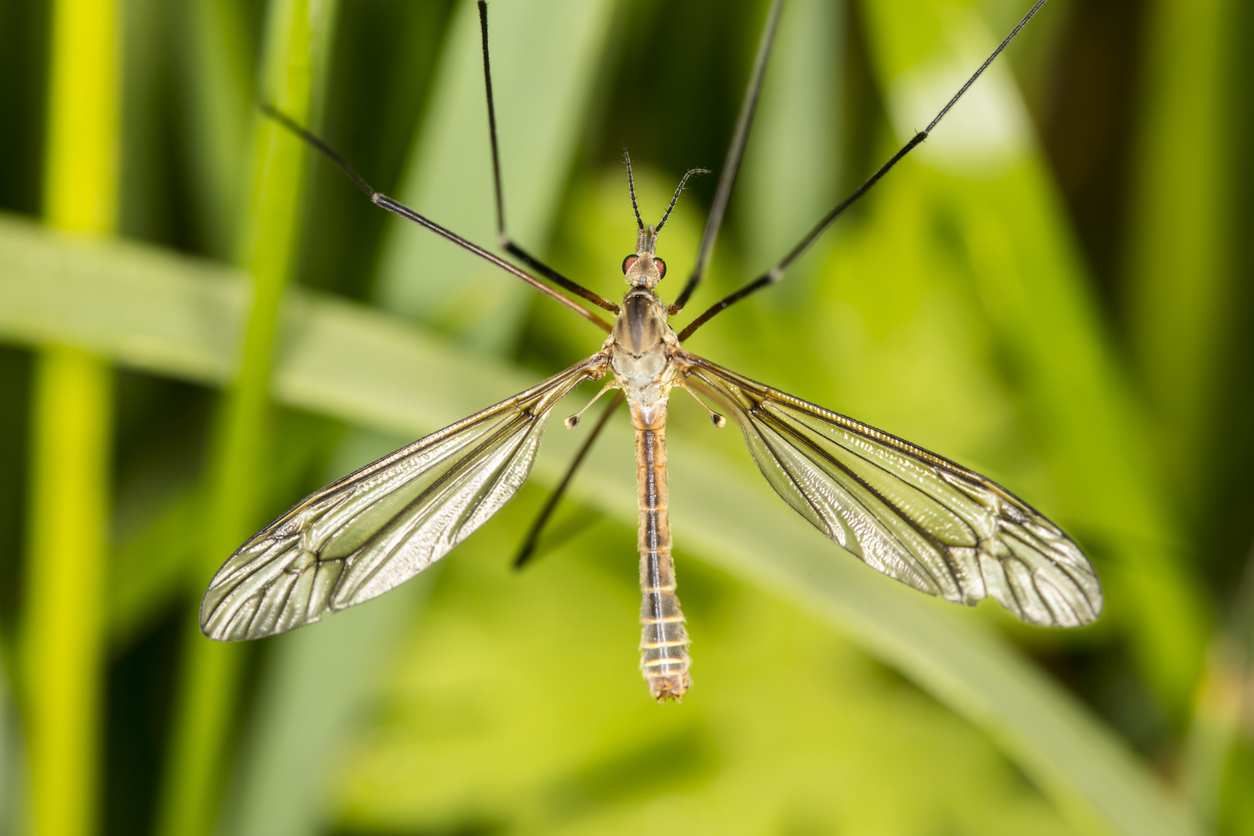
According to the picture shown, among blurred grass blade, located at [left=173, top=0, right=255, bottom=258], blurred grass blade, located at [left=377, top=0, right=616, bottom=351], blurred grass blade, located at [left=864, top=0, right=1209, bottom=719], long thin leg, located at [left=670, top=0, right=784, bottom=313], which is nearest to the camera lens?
long thin leg, located at [left=670, top=0, right=784, bottom=313]

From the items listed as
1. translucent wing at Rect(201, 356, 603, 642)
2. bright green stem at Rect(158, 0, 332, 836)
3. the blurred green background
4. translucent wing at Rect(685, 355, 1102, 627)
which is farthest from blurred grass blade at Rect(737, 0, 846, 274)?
bright green stem at Rect(158, 0, 332, 836)

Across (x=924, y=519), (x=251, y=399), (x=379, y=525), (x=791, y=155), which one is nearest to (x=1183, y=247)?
(x=791, y=155)

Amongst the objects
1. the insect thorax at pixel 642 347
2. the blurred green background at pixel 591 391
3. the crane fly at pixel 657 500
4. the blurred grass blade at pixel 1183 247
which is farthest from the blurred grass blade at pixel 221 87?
the blurred grass blade at pixel 1183 247

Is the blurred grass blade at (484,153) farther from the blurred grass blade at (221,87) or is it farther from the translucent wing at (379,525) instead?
the blurred grass blade at (221,87)

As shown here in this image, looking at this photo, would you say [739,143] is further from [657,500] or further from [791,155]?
[791,155]

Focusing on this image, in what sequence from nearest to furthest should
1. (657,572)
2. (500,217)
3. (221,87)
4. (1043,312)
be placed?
(500,217)
(657,572)
(1043,312)
(221,87)

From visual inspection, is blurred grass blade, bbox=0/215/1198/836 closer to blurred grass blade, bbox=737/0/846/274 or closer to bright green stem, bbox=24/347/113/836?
bright green stem, bbox=24/347/113/836

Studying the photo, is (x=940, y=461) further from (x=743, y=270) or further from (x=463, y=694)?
(x=463, y=694)
